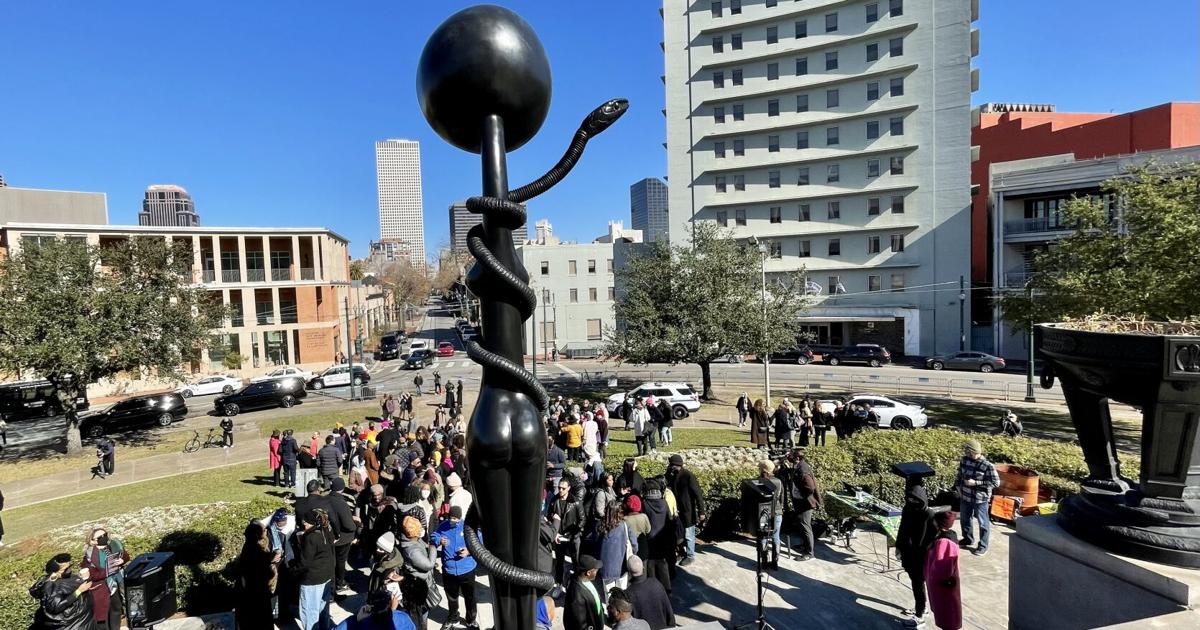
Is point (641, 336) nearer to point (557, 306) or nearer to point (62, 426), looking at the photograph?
point (62, 426)

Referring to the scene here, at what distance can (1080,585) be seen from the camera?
5086 mm

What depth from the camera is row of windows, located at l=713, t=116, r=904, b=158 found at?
43844mm

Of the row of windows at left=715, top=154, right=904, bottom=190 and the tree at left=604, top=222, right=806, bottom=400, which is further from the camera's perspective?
the row of windows at left=715, top=154, right=904, bottom=190

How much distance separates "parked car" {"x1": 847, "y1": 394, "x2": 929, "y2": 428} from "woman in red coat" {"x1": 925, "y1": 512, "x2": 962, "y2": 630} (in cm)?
1470

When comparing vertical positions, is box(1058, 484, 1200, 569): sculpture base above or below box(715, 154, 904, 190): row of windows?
below

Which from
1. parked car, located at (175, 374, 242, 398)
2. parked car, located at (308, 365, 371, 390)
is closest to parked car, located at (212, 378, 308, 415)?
parked car, located at (308, 365, 371, 390)

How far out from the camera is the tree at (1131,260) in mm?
15008

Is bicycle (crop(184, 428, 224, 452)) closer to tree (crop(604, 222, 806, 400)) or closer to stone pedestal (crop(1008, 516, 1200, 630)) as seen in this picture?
tree (crop(604, 222, 806, 400))

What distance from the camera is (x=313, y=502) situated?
7.42 metres

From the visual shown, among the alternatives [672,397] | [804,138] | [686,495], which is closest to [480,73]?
[686,495]

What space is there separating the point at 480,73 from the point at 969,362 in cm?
4039

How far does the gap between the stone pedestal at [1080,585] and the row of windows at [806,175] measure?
43450mm

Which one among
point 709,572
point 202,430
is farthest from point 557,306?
point 709,572

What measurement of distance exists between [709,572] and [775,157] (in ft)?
143
